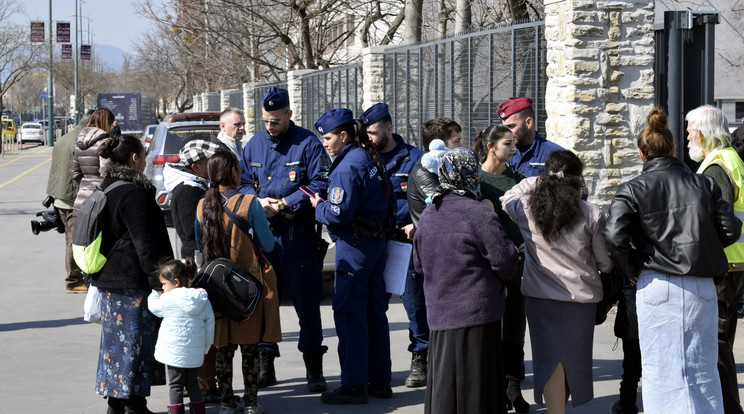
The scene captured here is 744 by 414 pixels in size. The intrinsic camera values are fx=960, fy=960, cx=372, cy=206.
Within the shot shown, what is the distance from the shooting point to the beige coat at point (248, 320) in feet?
19.7

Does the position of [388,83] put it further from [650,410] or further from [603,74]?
[650,410]

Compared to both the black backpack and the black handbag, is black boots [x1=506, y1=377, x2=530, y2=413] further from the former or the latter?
the black backpack

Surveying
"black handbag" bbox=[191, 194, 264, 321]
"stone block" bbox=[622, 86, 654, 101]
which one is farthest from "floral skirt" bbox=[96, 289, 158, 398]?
"stone block" bbox=[622, 86, 654, 101]

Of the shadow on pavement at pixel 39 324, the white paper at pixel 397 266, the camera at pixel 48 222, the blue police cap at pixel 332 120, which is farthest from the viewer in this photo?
the camera at pixel 48 222

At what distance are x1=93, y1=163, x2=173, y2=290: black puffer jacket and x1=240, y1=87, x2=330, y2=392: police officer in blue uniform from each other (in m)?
1.07

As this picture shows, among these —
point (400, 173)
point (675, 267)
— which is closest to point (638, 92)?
point (400, 173)

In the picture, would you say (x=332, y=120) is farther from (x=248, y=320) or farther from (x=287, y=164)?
(x=248, y=320)

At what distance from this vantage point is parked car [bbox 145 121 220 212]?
15.9m

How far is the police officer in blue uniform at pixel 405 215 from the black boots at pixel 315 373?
0.64m

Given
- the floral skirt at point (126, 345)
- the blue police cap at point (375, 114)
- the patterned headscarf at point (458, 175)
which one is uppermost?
the blue police cap at point (375, 114)

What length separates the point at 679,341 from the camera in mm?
5234

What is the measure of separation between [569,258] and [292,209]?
2.17 meters

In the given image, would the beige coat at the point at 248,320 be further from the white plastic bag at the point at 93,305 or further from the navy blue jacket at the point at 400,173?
the navy blue jacket at the point at 400,173

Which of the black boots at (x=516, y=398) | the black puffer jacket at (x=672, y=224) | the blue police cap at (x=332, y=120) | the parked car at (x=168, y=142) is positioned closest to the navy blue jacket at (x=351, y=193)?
the blue police cap at (x=332, y=120)
